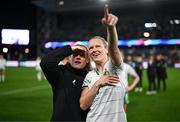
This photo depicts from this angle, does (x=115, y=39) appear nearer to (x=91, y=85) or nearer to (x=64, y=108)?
(x=91, y=85)

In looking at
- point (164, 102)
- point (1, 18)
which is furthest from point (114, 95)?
point (164, 102)

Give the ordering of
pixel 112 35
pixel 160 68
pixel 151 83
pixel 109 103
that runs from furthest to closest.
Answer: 1. pixel 151 83
2. pixel 160 68
3. pixel 109 103
4. pixel 112 35

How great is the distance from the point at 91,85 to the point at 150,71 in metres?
11.5

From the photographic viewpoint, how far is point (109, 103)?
2314mm

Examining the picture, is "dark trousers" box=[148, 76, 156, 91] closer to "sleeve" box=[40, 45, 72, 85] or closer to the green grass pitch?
the green grass pitch

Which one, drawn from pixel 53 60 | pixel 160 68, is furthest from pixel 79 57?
pixel 160 68

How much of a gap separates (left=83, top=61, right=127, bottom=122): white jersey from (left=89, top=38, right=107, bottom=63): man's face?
3.3 inches

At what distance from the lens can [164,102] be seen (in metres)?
11.0

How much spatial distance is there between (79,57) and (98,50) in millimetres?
224

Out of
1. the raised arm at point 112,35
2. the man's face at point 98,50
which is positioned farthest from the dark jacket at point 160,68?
the raised arm at point 112,35

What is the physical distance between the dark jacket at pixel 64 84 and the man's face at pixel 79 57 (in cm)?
5

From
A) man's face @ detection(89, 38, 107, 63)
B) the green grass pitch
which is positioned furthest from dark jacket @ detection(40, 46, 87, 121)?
the green grass pitch

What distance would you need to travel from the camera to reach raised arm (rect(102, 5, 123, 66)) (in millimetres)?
2053

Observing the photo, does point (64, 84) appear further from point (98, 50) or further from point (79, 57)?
point (98, 50)
